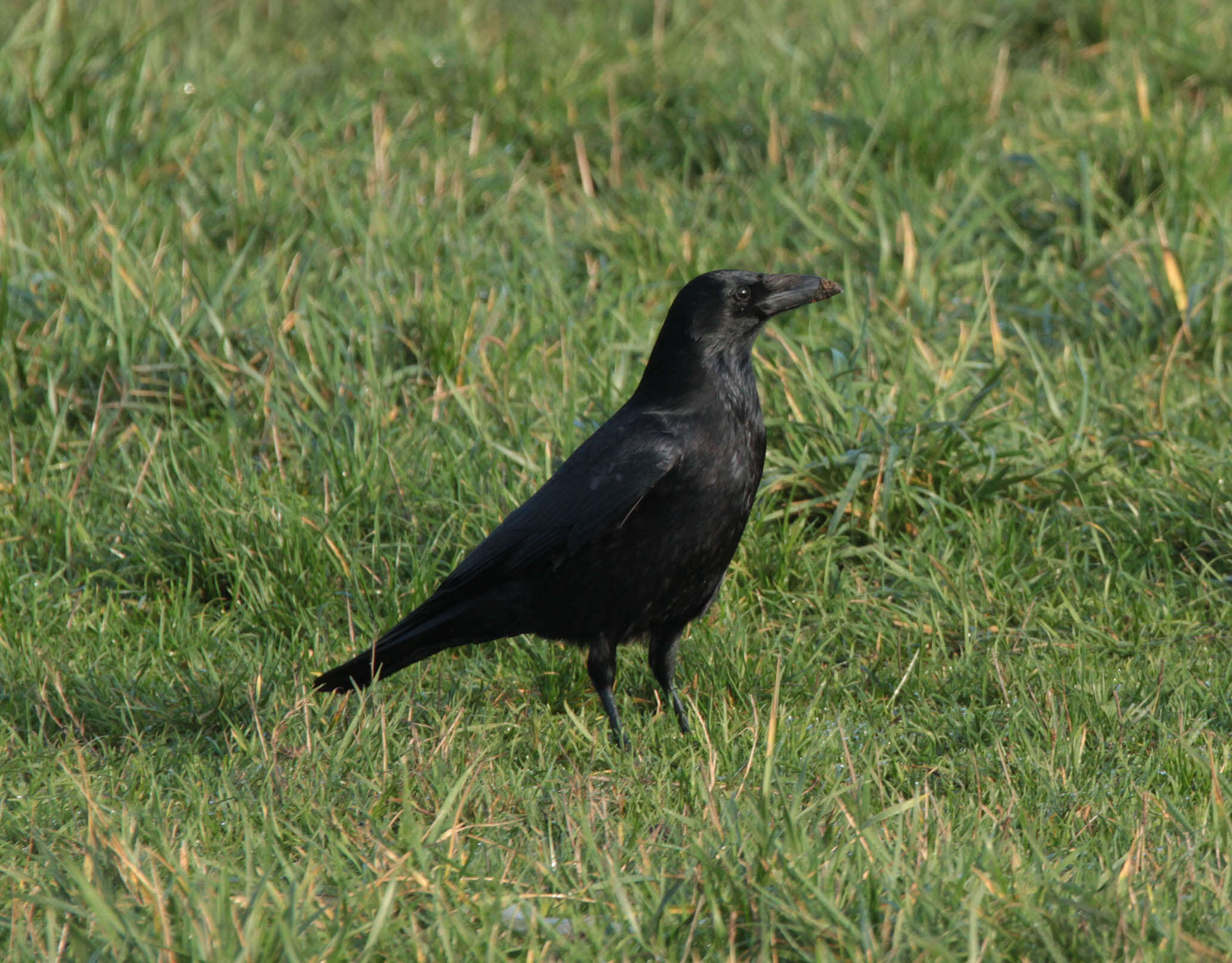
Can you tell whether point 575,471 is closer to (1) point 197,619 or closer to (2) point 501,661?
(2) point 501,661

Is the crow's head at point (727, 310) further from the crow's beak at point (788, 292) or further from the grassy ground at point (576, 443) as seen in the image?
the grassy ground at point (576, 443)

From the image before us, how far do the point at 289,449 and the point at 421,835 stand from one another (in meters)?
2.20

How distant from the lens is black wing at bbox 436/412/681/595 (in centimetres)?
349

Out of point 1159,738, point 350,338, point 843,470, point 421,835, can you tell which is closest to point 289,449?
point 350,338

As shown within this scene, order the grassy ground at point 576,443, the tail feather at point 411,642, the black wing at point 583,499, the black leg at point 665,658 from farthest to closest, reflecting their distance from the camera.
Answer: the black leg at point 665,658 → the tail feather at point 411,642 → the black wing at point 583,499 → the grassy ground at point 576,443

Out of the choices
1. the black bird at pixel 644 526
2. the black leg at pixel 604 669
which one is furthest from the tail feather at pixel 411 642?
the black leg at pixel 604 669

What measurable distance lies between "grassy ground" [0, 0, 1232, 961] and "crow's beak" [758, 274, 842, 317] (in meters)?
0.58

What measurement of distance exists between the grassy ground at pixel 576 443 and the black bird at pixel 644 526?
19 centimetres

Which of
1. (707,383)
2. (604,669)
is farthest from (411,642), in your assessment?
(707,383)

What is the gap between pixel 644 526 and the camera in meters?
3.54

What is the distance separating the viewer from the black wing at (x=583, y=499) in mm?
3494

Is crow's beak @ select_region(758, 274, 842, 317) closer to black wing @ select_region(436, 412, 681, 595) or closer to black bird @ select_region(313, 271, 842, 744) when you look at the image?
black bird @ select_region(313, 271, 842, 744)

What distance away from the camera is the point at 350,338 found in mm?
4934

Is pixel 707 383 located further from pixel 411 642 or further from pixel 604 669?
pixel 411 642
